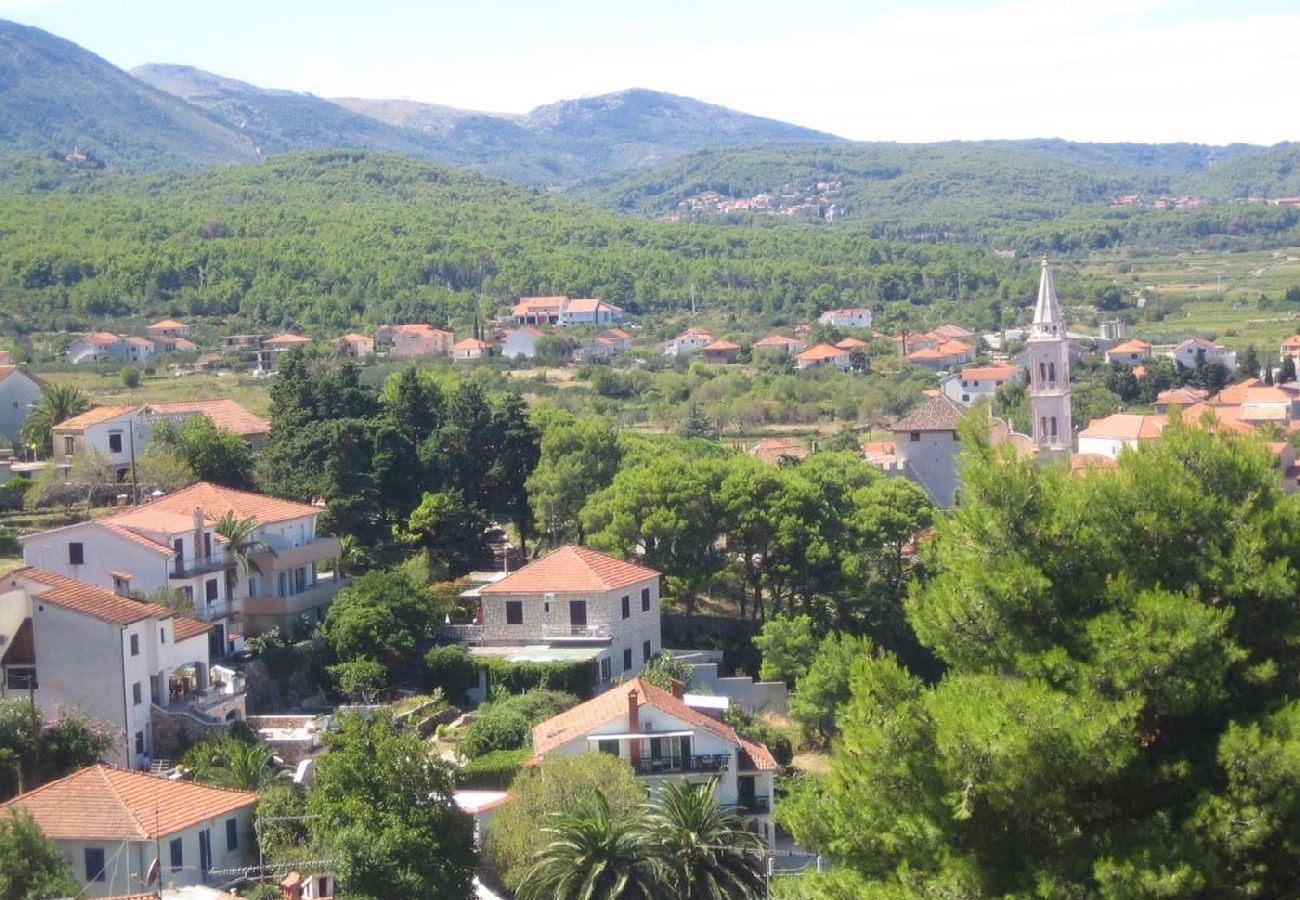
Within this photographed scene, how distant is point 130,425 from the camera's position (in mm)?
43469

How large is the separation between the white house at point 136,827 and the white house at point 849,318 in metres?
103

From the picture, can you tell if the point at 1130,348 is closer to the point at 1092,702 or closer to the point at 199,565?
the point at 199,565

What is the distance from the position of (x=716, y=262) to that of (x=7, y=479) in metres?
111

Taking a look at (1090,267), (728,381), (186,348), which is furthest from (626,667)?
(1090,267)

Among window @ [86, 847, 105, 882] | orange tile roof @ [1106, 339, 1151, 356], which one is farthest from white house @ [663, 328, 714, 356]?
window @ [86, 847, 105, 882]

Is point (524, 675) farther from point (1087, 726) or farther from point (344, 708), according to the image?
point (1087, 726)

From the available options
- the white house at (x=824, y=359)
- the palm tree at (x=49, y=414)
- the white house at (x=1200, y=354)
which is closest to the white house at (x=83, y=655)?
the palm tree at (x=49, y=414)

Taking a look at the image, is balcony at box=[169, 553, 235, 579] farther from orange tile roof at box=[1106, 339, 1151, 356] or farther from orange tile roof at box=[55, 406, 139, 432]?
orange tile roof at box=[1106, 339, 1151, 356]

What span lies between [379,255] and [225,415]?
8111cm

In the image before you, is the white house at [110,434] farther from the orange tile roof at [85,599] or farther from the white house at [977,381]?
the white house at [977,381]

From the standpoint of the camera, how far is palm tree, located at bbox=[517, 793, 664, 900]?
21438mm

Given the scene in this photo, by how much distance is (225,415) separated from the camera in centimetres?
4759

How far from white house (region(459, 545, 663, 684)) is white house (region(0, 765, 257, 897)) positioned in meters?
10.4

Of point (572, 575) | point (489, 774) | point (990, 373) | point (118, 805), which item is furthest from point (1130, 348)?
point (118, 805)
